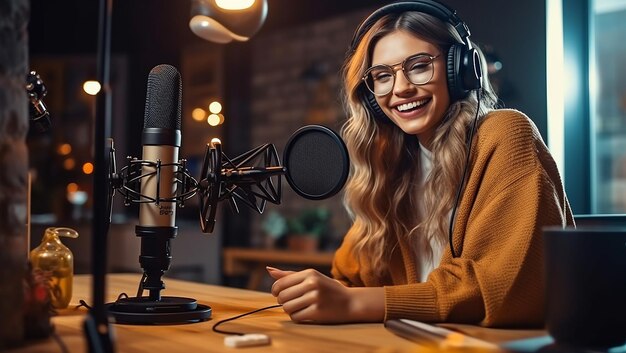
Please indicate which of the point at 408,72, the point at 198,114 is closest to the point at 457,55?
the point at 408,72

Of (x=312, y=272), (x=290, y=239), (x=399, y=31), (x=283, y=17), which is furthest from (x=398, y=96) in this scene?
(x=283, y=17)

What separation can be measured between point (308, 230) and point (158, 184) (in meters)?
3.91

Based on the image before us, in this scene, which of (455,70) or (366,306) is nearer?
(366,306)

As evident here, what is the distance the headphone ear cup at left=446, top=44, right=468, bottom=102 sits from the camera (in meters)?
1.34

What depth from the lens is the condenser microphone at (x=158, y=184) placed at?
1.09 meters

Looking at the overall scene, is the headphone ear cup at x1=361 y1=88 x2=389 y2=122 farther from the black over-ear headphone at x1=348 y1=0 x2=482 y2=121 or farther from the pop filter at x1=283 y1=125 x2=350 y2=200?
the pop filter at x1=283 y1=125 x2=350 y2=200

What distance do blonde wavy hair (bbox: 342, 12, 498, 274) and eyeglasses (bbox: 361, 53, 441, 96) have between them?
0.05 meters

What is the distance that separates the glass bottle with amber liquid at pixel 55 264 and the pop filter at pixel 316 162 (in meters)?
0.40

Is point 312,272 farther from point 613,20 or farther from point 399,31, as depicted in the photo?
point 613,20

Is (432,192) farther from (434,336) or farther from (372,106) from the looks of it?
(434,336)

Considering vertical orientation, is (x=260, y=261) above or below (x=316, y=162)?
below

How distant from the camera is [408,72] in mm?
1406

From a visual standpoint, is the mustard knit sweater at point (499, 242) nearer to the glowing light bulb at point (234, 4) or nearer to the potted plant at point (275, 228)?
the glowing light bulb at point (234, 4)

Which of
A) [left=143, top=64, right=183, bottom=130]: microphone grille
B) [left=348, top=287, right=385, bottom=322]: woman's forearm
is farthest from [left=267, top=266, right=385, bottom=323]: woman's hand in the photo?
[left=143, top=64, right=183, bottom=130]: microphone grille
